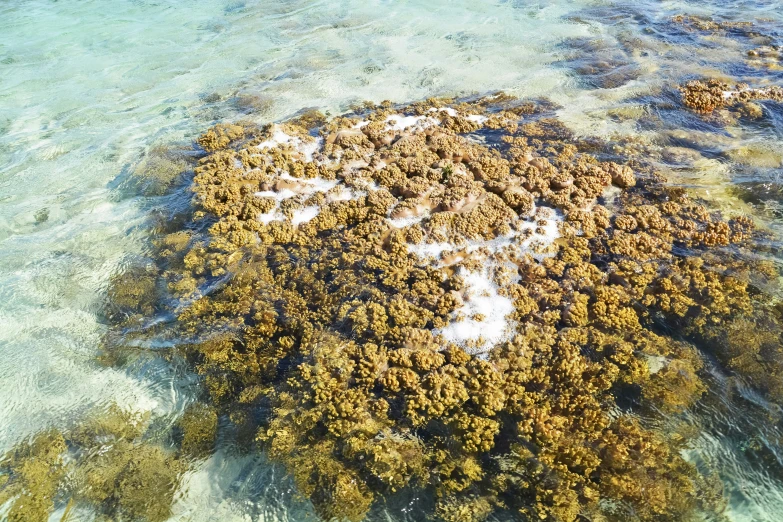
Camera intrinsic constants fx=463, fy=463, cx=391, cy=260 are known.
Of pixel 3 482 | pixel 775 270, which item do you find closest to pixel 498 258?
pixel 775 270

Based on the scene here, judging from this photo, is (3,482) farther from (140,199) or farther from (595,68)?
(595,68)

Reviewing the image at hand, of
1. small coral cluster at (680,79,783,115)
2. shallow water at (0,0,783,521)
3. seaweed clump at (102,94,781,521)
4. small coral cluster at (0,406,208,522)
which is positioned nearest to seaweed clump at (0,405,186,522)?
small coral cluster at (0,406,208,522)

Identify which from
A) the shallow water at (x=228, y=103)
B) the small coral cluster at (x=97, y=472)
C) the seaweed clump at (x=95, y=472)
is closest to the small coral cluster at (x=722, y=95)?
the shallow water at (x=228, y=103)

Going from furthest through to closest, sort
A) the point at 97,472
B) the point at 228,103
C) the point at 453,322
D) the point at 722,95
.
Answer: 1. the point at 228,103
2. the point at 722,95
3. the point at 453,322
4. the point at 97,472

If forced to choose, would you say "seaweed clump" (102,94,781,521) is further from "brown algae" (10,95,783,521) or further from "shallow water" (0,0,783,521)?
"shallow water" (0,0,783,521)

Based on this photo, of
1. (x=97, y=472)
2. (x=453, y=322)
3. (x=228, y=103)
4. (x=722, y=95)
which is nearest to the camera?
(x=97, y=472)

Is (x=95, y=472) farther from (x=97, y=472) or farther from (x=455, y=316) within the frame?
(x=455, y=316)

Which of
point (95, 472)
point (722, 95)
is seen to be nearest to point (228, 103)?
point (95, 472)
